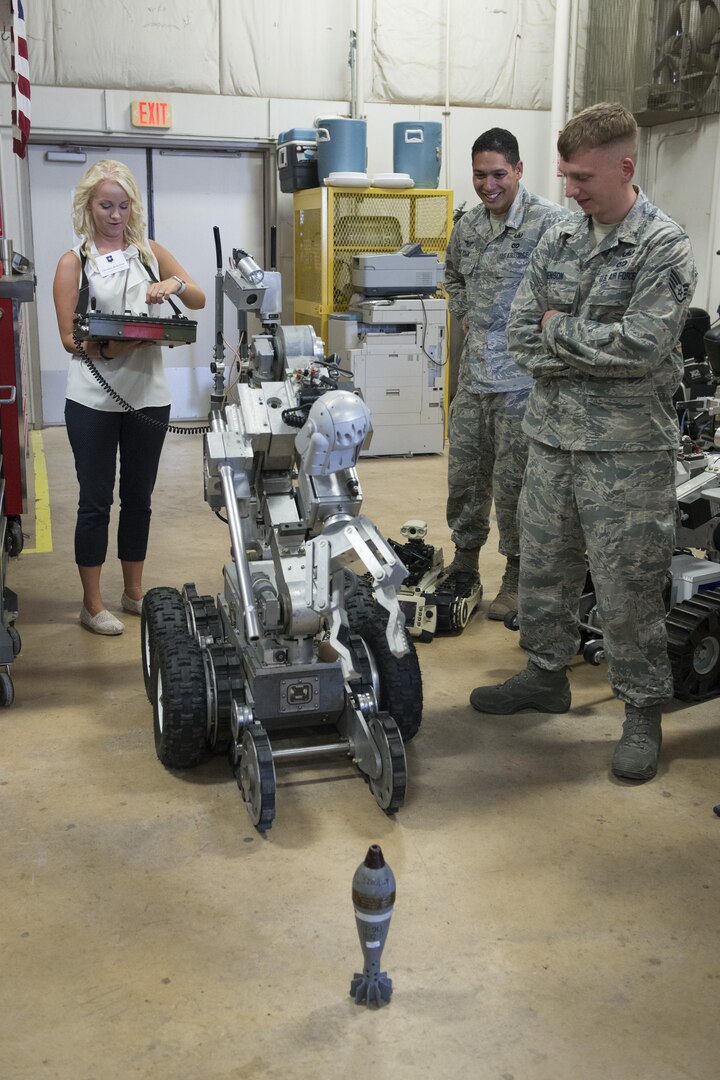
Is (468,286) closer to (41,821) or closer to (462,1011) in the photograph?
(41,821)

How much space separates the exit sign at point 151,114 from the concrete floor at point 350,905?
5571mm

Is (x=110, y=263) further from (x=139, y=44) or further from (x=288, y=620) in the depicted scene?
(x=139, y=44)

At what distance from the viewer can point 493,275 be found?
417 centimetres

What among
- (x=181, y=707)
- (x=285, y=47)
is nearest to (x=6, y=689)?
(x=181, y=707)

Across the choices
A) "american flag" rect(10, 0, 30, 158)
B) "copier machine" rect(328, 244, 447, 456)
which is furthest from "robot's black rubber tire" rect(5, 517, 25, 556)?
"copier machine" rect(328, 244, 447, 456)

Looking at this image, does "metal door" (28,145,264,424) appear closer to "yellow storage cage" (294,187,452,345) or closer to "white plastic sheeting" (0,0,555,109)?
"white plastic sheeting" (0,0,555,109)

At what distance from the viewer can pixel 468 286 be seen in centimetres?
436

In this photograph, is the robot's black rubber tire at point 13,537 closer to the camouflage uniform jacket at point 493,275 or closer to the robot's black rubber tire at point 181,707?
the robot's black rubber tire at point 181,707

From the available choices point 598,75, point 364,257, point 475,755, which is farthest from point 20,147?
point 598,75

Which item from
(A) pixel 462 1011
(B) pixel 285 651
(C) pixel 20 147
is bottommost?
(A) pixel 462 1011

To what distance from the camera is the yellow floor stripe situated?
5.28 metres

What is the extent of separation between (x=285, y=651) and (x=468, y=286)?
2.04 meters

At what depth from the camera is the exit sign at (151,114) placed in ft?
25.9

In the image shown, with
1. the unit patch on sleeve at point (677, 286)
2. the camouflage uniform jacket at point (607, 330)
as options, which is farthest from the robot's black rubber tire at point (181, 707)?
the unit patch on sleeve at point (677, 286)
